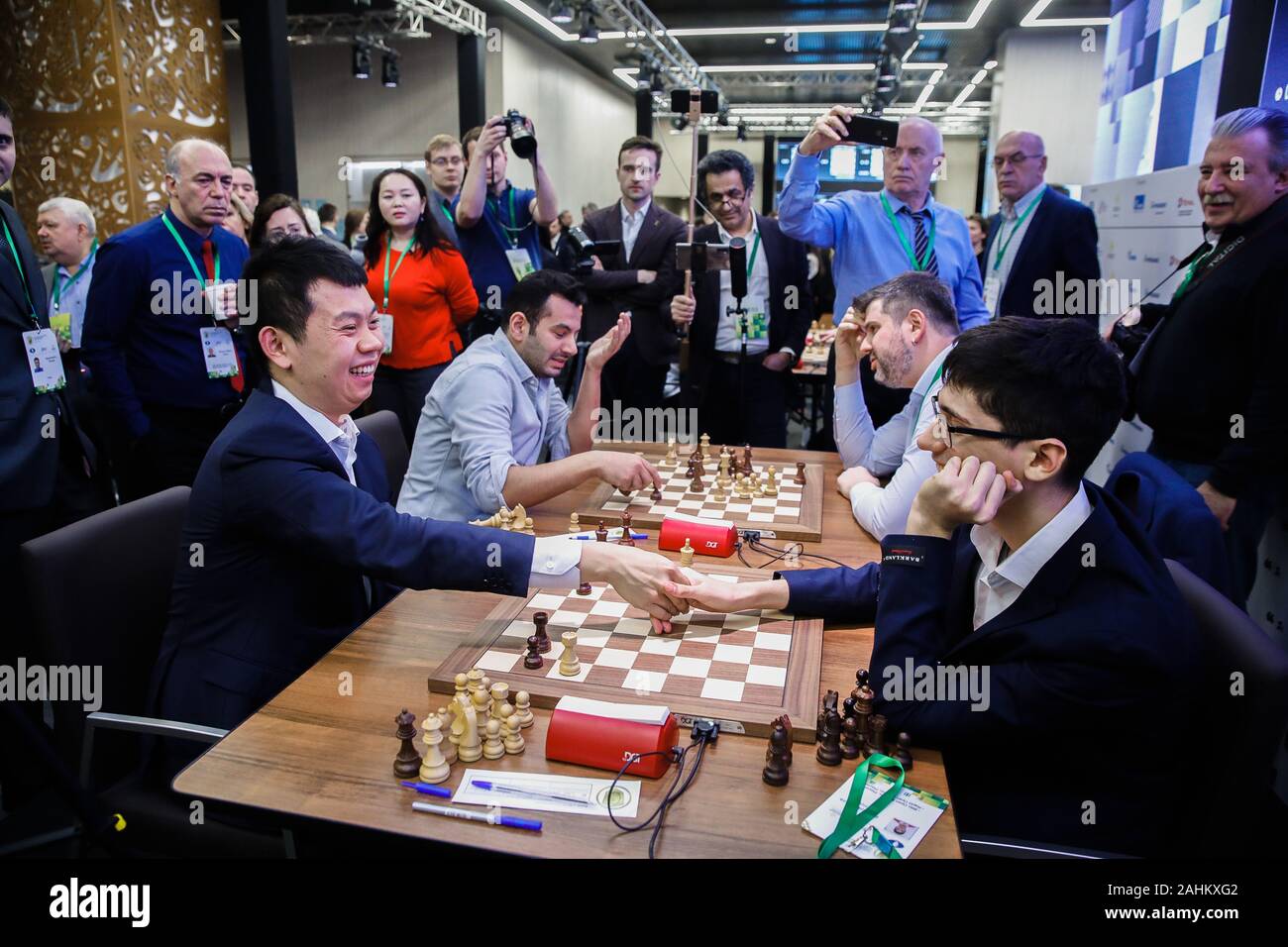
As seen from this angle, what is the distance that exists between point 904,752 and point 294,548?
3.73ft

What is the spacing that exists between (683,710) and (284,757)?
0.61 meters

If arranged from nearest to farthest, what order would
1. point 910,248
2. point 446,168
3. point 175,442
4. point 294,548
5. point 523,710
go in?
point 523,710 < point 294,548 < point 175,442 < point 910,248 < point 446,168

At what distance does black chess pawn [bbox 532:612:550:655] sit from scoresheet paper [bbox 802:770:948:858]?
0.59m

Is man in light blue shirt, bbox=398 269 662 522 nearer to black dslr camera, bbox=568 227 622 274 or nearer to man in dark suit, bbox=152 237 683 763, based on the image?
man in dark suit, bbox=152 237 683 763

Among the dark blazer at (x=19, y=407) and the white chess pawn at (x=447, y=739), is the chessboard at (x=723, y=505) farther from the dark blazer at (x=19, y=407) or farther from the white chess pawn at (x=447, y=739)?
the dark blazer at (x=19, y=407)

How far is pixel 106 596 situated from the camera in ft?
5.79

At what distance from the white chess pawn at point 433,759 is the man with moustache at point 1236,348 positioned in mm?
2317

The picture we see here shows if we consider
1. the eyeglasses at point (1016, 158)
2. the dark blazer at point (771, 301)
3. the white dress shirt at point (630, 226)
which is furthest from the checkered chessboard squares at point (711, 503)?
the eyeglasses at point (1016, 158)

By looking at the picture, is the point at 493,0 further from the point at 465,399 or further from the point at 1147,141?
the point at 465,399

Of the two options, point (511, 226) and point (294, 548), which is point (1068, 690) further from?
point (511, 226)

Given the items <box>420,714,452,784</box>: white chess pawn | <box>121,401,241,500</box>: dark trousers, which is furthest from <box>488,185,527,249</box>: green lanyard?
<box>420,714,452,784</box>: white chess pawn

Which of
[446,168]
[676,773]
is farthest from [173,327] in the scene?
[676,773]

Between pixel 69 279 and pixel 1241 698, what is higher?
pixel 69 279

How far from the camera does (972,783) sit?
55.9 inches
